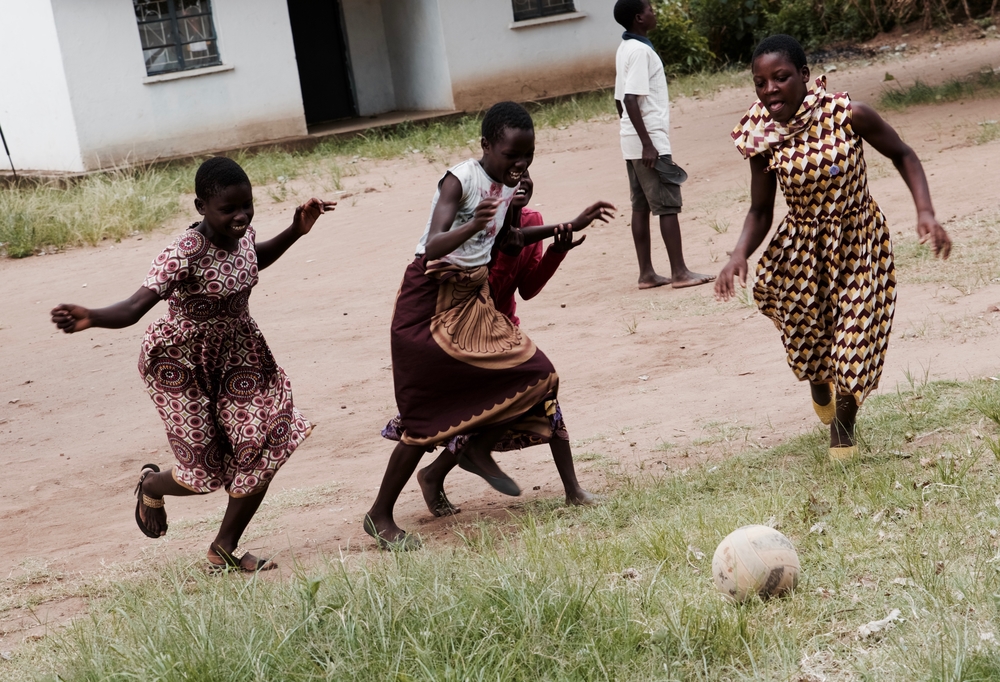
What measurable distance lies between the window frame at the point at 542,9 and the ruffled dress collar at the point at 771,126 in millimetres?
14806

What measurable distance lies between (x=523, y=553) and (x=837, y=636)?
1019mm

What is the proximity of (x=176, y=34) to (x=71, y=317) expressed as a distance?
13666mm

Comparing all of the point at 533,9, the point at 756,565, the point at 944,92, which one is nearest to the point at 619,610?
the point at 756,565

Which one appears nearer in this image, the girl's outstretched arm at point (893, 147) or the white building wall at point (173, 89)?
the girl's outstretched arm at point (893, 147)

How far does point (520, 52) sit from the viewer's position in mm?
18406

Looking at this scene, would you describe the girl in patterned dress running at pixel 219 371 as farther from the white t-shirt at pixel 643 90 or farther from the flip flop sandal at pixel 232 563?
the white t-shirt at pixel 643 90

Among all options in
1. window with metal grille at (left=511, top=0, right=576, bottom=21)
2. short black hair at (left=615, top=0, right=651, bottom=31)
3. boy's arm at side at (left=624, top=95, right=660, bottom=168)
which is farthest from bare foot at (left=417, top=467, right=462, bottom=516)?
window with metal grille at (left=511, top=0, right=576, bottom=21)

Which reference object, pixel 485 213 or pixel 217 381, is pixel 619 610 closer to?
pixel 485 213

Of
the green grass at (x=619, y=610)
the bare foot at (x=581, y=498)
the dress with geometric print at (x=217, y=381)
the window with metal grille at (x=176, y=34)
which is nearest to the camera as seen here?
the green grass at (x=619, y=610)

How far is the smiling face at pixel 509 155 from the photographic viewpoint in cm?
413

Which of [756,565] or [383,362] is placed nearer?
[756,565]

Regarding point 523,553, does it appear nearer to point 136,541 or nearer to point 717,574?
point 717,574

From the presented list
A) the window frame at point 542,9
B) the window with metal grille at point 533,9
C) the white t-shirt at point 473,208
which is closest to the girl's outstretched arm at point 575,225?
the white t-shirt at point 473,208

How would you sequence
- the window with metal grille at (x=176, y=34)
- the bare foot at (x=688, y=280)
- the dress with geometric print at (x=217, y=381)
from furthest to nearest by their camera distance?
the window with metal grille at (x=176, y=34) < the bare foot at (x=688, y=280) < the dress with geometric print at (x=217, y=381)
